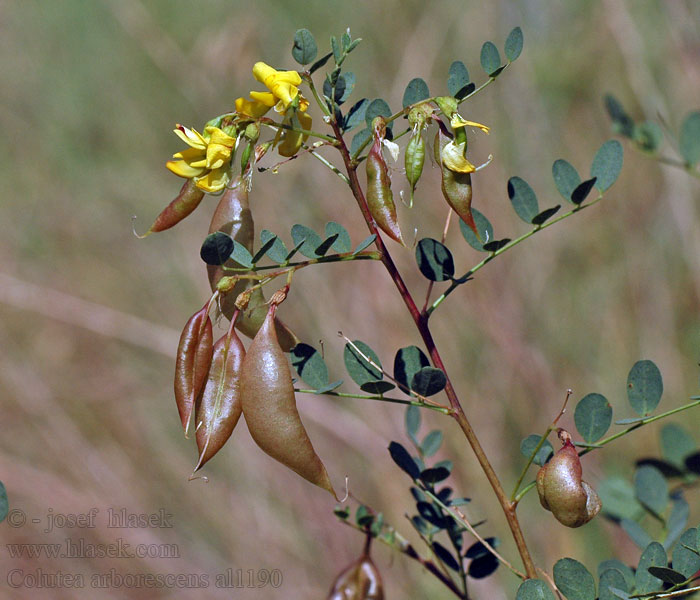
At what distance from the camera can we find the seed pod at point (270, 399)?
0.72 m

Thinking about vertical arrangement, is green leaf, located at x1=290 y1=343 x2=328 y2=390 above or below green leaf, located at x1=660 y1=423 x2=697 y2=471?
above

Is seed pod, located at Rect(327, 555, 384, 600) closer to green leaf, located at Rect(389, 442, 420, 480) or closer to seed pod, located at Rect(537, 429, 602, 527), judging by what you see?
green leaf, located at Rect(389, 442, 420, 480)

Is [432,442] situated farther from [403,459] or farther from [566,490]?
[566,490]

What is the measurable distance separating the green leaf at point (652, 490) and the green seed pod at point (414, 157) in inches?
25.3

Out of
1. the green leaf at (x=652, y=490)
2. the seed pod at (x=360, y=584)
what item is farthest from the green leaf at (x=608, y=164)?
the seed pod at (x=360, y=584)

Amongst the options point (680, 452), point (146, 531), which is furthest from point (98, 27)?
point (680, 452)

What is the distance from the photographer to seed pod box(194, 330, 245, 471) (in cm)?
76

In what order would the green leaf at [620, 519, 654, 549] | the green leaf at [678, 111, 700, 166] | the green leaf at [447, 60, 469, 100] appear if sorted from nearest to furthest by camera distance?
the green leaf at [447, 60, 469, 100]
the green leaf at [620, 519, 654, 549]
the green leaf at [678, 111, 700, 166]

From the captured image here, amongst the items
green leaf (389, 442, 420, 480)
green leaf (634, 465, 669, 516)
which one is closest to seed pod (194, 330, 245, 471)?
green leaf (389, 442, 420, 480)

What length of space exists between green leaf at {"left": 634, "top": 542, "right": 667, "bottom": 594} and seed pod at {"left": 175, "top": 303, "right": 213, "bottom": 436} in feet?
1.65

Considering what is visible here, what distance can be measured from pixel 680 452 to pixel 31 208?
315 cm

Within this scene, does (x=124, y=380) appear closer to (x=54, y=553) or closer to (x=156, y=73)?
(x=54, y=553)

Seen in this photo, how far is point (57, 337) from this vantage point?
3092 mm

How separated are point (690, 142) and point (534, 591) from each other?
3.30 ft
